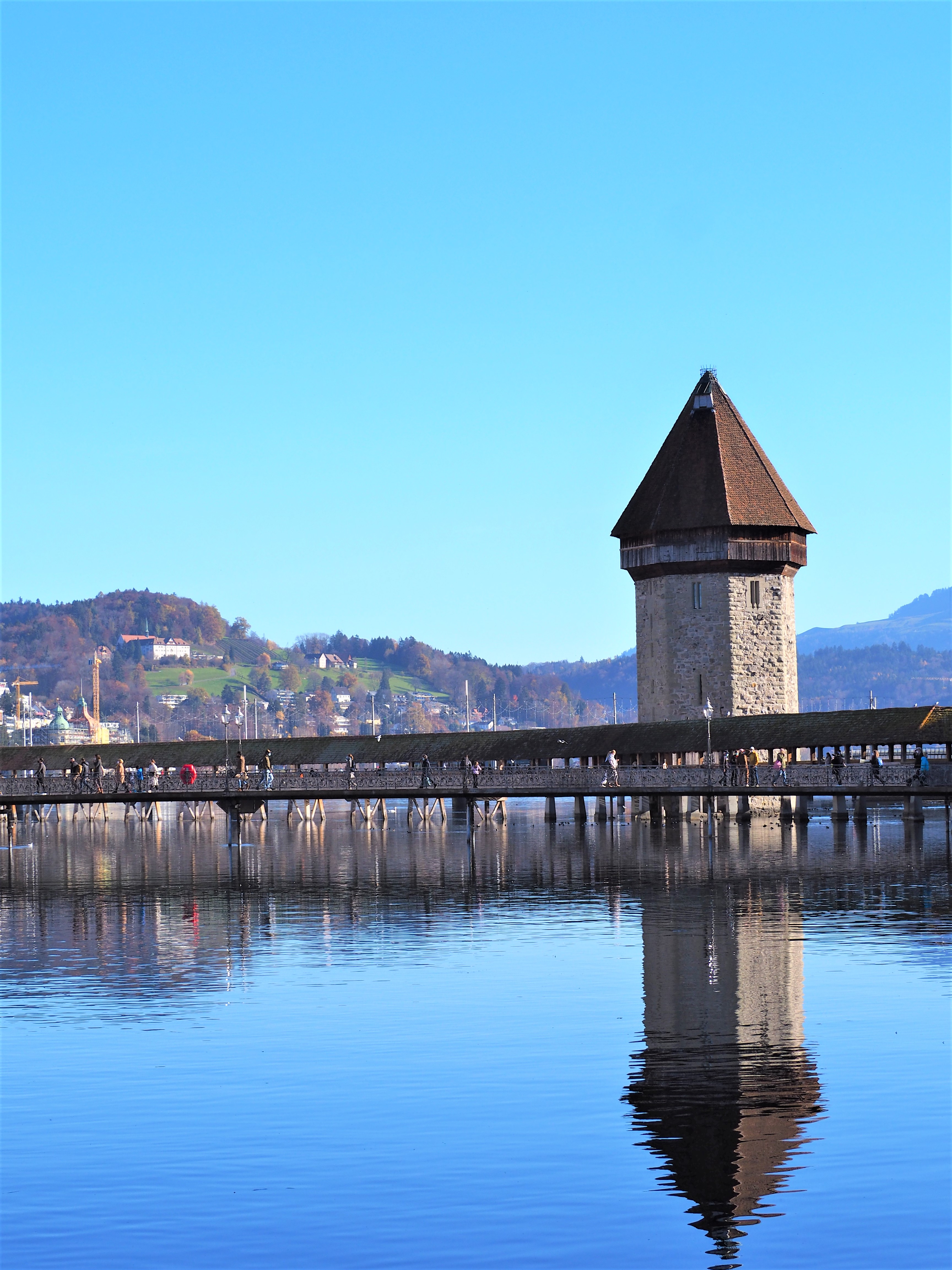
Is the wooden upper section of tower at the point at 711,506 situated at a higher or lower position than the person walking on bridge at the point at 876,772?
higher

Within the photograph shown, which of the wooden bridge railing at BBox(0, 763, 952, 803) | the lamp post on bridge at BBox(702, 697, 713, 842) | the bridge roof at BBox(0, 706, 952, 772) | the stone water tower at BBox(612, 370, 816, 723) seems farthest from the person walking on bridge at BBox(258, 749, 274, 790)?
the stone water tower at BBox(612, 370, 816, 723)

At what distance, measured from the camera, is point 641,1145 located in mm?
14578

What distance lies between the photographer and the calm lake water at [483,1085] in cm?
1253

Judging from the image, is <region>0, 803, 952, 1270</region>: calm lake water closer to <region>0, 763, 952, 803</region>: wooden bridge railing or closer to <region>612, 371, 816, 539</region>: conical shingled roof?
<region>0, 763, 952, 803</region>: wooden bridge railing

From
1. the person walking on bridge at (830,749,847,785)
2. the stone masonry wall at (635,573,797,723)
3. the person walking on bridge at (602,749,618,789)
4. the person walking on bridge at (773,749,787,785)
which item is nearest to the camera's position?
the person walking on bridge at (830,749,847,785)

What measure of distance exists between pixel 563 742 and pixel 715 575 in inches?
428

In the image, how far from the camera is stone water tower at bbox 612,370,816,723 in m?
70.8

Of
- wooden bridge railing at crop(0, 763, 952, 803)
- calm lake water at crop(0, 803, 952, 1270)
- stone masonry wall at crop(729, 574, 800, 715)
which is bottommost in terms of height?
calm lake water at crop(0, 803, 952, 1270)

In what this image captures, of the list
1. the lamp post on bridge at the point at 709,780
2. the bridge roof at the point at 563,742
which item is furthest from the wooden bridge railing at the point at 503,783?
the bridge roof at the point at 563,742

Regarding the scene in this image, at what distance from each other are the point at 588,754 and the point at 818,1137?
4840 centimetres

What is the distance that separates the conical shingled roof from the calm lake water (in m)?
37.8

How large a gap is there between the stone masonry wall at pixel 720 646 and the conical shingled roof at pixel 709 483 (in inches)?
91.8

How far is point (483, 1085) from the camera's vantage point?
55.8ft

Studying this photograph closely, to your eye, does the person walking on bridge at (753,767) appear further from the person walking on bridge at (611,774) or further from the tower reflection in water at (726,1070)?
the tower reflection in water at (726,1070)
